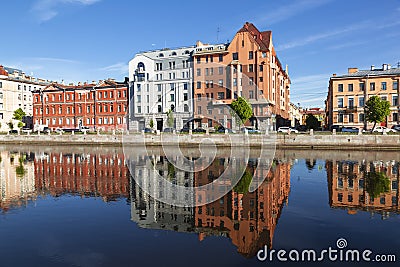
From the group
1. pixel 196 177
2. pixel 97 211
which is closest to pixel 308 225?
pixel 97 211

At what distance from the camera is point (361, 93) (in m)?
66.2

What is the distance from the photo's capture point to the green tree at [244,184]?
2012 cm

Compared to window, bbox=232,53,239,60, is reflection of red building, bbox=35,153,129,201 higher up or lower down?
lower down

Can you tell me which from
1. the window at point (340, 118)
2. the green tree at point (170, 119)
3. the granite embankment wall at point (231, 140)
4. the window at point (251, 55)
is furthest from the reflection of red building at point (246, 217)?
the window at point (340, 118)

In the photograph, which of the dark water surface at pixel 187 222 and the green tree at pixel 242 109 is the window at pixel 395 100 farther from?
the dark water surface at pixel 187 222

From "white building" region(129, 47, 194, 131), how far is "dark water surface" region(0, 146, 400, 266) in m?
54.1

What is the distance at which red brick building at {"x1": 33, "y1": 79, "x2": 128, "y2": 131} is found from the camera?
81750 mm

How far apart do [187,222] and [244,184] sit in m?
8.99

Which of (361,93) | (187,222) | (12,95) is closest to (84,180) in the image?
(187,222)

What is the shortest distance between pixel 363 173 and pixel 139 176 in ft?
65.4

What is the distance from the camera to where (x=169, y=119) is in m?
71.6

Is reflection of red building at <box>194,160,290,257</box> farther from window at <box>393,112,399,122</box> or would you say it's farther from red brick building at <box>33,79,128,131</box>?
red brick building at <box>33,79,128,131</box>

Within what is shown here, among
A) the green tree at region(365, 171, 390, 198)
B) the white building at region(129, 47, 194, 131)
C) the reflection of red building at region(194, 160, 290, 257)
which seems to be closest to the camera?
the reflection of red building at region(194, 160, 290, 257)

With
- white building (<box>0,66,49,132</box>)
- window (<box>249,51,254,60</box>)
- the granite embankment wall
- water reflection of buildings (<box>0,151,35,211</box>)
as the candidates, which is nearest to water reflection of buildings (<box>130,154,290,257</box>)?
water reflection of buildings (<box>0,151,35,211</box>)
